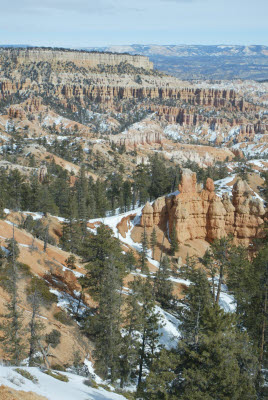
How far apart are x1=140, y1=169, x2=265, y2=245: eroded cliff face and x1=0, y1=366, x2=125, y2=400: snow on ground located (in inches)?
1749

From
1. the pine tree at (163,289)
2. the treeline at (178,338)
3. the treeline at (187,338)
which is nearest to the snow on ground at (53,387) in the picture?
the treeline at (178,338)

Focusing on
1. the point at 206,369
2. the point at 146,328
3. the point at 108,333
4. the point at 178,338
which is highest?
the point at 206,369

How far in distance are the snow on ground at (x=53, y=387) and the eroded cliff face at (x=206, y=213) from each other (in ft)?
146

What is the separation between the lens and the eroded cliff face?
6744 centimetres

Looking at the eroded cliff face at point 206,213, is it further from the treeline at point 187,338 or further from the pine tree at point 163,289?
the treeline at point 187,338

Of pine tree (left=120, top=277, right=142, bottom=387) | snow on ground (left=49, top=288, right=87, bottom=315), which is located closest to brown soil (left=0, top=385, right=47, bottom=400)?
pine tree (left=120, top=277, right=142, bottom=387)

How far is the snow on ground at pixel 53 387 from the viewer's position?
60.8 feet

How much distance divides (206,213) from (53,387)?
53.5 metres

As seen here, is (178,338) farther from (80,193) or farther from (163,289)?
(80,193)

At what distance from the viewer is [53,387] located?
2044 cm

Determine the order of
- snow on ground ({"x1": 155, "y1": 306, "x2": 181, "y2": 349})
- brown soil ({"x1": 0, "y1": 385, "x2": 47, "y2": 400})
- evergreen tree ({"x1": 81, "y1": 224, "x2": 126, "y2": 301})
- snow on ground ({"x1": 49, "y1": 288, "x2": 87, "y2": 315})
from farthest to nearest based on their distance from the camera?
snow on ground ({"x1": 155, "y1": 306, "x2": 181, "y2": 349}), snow on ground ({"x1": 49, "y1": 288, "x2": 87, "y2": 315}), evergreen tree ({"x1": 81, "y1": 224, "x2": 126, "y2": 301}), brown soil ({"x1": 0, "y1": 385, "x2": 47, "y2": 400})

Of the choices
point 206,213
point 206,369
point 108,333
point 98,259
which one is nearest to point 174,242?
point 206,213

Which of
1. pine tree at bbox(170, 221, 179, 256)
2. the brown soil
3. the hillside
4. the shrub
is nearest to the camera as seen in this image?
the brown soil

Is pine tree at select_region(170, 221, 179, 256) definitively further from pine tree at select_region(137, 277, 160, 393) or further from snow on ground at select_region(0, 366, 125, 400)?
snow on ground at select_region(0, 366, 125, 400)
